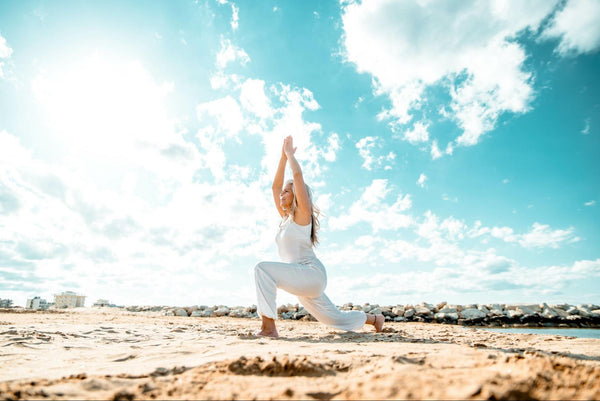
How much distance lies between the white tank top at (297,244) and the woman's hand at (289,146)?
94 centimetres

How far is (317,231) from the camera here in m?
4.57

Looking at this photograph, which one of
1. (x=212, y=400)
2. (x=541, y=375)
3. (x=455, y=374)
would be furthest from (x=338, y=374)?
(x=541, y=375)

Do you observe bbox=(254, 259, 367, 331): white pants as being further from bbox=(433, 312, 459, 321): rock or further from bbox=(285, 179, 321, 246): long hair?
bbox=(433, 312, 459, 321): rock

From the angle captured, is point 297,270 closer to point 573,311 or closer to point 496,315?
point 496,315

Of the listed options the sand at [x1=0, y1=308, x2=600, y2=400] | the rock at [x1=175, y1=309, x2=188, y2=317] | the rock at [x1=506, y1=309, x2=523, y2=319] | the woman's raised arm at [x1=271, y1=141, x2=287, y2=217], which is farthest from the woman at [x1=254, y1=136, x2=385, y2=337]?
the rock at [x1=175, y1=309, x2=188, y2=317]

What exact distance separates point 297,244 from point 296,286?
0.54m

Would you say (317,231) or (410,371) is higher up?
(317,231)

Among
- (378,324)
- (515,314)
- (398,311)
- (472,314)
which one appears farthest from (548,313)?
(378,324)

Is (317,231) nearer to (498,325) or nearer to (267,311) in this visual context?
(267,311)

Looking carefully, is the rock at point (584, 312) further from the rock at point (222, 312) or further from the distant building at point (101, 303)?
the distant building at point (101, 303)

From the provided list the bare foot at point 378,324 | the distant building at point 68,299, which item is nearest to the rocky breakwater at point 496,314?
the bare foot at point 378,324

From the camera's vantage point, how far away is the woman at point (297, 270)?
156 inches

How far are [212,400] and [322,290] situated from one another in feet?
9.63

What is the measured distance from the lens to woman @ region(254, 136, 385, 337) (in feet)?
13.0
